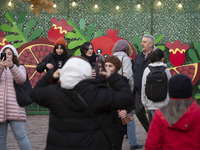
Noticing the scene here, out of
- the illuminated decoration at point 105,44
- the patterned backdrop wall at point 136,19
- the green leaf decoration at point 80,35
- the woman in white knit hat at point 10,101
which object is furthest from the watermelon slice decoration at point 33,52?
the woman in white knit hat at point 10,101

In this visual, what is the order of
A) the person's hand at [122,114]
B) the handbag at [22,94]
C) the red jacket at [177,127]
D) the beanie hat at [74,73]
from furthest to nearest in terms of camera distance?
the handbag at [22,94] → the person's hand at [122,114] → the beanie hat at [74,73] → the red jacket at [177,127]

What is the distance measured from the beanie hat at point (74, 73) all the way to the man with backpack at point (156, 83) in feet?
8.09

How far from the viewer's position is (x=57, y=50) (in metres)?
7.09

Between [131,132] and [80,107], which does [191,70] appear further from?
[80,107]

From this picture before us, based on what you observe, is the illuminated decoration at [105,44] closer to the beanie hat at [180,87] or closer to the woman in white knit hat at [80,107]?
the woman in white knit hat at [80,107]

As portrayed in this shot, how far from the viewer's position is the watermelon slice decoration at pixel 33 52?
10.8m

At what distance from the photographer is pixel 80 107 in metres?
3.41

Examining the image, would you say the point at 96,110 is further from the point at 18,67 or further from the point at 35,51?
the point at 35,51

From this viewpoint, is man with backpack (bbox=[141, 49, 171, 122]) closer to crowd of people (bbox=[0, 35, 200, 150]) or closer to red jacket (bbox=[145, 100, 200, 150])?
crowd of people (bbox=[0, 35, 200, 150])

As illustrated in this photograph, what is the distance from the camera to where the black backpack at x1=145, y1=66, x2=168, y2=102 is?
5750 mm

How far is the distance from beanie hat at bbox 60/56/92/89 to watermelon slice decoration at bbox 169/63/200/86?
7.77 metres

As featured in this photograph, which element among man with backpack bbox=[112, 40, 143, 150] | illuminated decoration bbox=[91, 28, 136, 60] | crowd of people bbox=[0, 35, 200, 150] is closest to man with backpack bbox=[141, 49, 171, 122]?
man with backpack bbox=[112, 40, 143, 150]

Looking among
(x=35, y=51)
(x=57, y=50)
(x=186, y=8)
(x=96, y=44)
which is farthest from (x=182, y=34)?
(x=57, y=50)

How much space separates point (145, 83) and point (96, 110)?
2.67 metres
